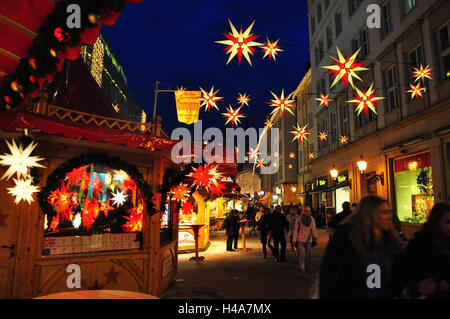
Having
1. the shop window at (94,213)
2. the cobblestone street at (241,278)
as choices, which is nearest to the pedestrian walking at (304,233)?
the cobblestone street at (241,278)

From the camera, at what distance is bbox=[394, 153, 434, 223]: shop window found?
12680 mm

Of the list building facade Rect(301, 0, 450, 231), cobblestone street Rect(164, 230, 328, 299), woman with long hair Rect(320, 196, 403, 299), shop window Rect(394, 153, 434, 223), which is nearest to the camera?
woman with long hair Rect(320, 196, 403, 299)

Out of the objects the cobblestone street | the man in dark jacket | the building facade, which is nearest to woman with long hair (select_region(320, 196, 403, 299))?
the cobblestone street

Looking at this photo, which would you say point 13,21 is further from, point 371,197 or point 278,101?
point 278,101

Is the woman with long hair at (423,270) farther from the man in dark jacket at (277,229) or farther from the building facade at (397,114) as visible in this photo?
the building facade at (397,114)

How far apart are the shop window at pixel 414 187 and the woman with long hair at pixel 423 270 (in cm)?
1157

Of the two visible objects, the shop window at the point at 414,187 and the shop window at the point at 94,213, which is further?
the shop window at the point at 414,187

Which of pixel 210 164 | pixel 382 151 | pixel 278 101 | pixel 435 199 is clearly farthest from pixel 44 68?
pixel 382 151

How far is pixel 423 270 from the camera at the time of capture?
104 inches

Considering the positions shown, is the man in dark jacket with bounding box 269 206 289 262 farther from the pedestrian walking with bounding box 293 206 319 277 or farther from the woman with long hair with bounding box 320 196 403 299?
the woman with long hair with bounding box 320 196 403 299

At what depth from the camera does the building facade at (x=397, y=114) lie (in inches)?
471

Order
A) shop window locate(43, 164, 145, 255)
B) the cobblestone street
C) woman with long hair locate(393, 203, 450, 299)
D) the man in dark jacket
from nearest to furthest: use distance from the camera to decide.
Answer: woman with long hair locate(393, 203, 450, 299) < shop window locate(43, 164, 145, 255) < the cobblestone street < the man in dark jacket

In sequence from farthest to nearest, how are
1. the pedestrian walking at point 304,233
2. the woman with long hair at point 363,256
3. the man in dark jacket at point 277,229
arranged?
the man in dark jacket at point 277,229, the pedestrian walking at point 304,233, the woman with long hair at point 363,256

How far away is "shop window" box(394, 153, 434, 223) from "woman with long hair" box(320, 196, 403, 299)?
475 inches
